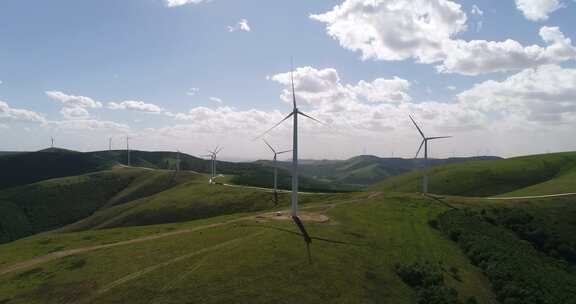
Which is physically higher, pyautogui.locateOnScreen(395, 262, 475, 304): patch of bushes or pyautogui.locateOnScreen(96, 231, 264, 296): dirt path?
pyautogui.locateOnScreen(96, 231, 264, 296): dirt path

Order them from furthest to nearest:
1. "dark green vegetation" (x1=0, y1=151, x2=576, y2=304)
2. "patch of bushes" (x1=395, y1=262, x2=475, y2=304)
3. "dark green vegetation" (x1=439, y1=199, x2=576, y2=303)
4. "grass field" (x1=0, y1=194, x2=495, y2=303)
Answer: "dark green vegetation" (x1=439, y1=199, x2=576, y2=303), "patch of bushes" (x1=395, y1=262, x2=475, y2=304), "dark green vegetation" (x1=0, y1=151, x2=576, y2=304), "grass field" (x1=0, y1=194, x2=495, y2=303)

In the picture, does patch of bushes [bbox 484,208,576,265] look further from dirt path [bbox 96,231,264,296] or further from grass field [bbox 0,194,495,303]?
dirt path [bbox 96,231,264,296]

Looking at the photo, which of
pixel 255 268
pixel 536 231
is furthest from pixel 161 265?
pixel 536 231

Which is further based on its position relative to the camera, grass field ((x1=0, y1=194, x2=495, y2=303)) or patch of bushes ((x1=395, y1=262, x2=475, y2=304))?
patch of bushes ((x1=395, y1=262, x2=475, y2=304))

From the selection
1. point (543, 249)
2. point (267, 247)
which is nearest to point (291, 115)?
point (267, 247)

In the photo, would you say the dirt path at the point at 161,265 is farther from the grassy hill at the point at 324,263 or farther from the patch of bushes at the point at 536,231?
the patch of bushes at the point at 536,231

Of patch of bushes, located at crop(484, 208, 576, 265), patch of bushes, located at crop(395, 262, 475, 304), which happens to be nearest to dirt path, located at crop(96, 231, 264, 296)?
patch of bushes, located at crop(395, 262, 475, 304)

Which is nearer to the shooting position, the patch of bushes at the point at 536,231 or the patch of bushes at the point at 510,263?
the patch of bushes at the point at 510,263

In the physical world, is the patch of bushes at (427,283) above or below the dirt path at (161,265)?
below

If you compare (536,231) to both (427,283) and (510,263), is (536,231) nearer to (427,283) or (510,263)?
(510,263)

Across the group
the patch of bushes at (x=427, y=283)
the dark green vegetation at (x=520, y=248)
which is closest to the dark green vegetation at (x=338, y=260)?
the patch of bushes at (x=427, y=283)
